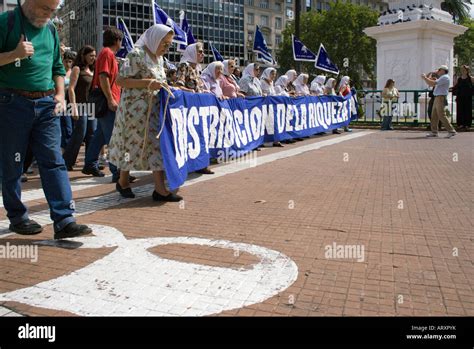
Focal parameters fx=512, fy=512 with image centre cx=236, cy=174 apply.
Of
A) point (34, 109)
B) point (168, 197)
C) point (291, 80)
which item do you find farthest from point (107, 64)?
point (291, 80)

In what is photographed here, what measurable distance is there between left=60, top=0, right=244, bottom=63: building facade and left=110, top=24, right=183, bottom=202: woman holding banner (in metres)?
77.2

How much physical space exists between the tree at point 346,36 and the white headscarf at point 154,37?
197 ft

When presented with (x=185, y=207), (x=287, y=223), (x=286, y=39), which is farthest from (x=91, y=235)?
(x=286, y=39)

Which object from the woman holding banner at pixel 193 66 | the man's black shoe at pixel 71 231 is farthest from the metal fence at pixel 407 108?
the man's black shoe at pixel 71 231

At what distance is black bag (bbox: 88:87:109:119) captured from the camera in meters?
7.31

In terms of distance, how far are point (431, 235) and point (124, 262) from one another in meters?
2.75

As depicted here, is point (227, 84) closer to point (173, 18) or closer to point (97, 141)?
point (97, 141)

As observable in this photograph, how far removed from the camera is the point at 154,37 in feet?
18.9

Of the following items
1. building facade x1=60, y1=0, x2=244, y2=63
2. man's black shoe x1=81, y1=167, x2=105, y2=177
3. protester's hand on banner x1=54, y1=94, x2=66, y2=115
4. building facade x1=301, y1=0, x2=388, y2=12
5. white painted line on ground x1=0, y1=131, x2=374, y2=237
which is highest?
building facade x1=301, y1=0, x2=388, y2=12

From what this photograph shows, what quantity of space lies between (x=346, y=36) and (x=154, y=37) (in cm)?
6234

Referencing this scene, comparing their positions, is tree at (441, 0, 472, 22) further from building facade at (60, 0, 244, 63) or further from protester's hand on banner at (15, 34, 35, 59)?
protester's hand on banner at (15, 34, 35, 59)

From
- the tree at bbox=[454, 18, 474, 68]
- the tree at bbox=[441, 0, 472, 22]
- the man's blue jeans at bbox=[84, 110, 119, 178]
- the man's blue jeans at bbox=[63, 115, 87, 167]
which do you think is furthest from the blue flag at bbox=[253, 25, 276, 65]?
the tree at bbox=[454, 18, 474, 68]

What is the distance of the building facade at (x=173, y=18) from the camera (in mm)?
81750

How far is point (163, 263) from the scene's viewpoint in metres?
3.82
